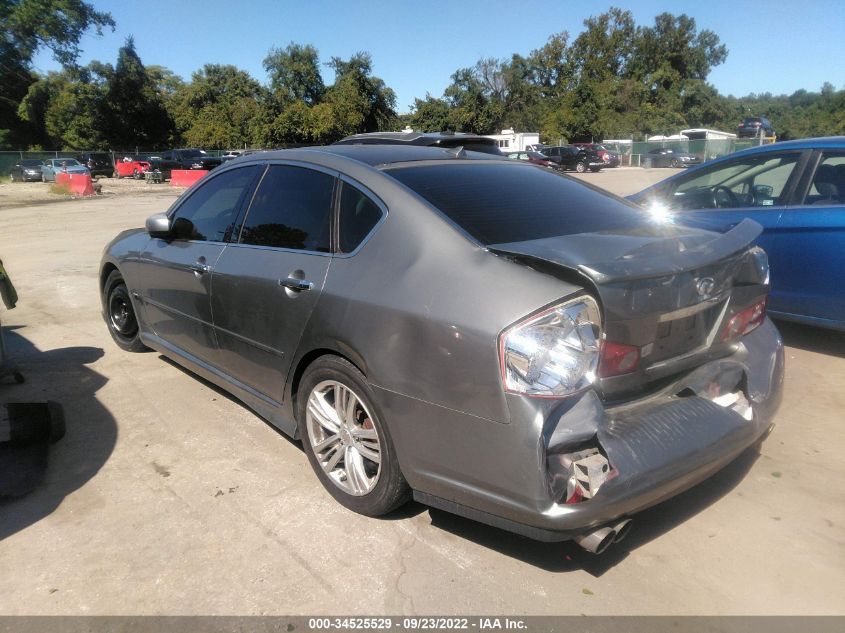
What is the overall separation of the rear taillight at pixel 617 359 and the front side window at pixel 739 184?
3379 mm

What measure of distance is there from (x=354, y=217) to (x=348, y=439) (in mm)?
1040

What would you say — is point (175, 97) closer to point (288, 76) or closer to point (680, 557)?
point (288, 76)

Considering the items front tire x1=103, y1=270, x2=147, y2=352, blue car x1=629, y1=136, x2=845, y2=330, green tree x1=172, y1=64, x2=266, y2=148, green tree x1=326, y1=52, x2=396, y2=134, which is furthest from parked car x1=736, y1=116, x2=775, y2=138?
front tire x1=103, y1=270, x2=147, y2=352

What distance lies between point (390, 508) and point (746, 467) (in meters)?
1.90

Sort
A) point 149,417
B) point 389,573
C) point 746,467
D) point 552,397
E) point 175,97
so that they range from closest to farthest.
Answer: point 552,397 < point 389,573 < point 746,467 < point 149,417 < point 175,97

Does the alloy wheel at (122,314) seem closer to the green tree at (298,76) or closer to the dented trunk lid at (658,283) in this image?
the dented trunk lid at (658,283)

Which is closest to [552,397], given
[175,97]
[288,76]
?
[288,76]

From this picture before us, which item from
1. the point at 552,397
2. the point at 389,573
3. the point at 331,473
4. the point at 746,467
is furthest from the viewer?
the point at 746,467

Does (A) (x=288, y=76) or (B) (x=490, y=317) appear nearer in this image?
(B) (x=490, y=317)

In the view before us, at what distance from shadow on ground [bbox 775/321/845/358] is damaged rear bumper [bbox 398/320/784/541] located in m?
2.86

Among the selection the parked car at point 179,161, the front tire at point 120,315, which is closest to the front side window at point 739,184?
the front tire at point 120,315

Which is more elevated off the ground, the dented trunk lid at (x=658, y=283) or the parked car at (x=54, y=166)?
the dented trunk lid at (x=658, y=283)

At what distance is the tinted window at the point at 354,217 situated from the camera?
296 centimetres

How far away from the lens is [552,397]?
2238mm
